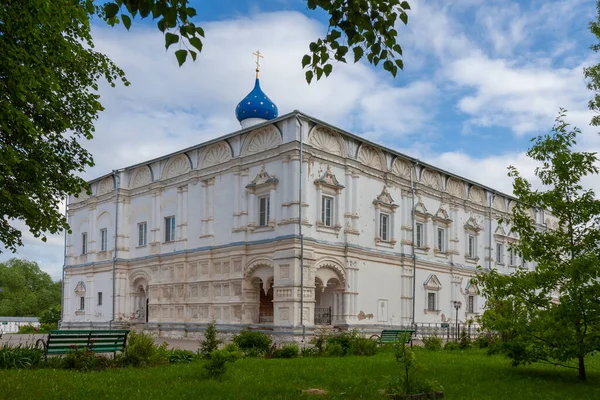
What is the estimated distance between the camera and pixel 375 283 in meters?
23.4

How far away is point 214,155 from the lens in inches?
961

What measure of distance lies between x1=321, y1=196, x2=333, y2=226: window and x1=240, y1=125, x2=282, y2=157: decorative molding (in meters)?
2.67

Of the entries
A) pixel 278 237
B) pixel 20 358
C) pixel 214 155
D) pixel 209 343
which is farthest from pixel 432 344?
pixel 20 358

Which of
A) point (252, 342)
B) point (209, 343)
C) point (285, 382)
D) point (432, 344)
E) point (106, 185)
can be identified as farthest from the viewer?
point (106, 185)

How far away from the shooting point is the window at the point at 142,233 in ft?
89.6

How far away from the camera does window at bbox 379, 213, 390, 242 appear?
24172mm

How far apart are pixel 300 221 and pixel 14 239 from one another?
30.3 ft

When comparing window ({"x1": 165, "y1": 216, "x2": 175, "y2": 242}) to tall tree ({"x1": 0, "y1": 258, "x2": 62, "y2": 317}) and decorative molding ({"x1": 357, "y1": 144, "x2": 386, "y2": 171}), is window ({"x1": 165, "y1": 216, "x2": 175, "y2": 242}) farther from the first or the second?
tall tree ({"x1": 0, "y1": 258, "x2": 62, "y2": 317})

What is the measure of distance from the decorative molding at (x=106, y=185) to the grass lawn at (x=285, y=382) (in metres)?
18.0

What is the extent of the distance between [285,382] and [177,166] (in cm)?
1709

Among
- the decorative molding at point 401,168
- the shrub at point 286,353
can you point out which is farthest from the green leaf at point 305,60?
the decorative molding at point 401,168

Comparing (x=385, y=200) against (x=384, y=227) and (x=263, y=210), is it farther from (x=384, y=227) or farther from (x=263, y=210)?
(x=263, y=210)

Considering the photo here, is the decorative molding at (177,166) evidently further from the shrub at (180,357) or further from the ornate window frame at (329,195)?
the shrub at (180,357)

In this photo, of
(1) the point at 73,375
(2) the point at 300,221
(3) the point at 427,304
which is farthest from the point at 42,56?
(3) the point at 427,304
